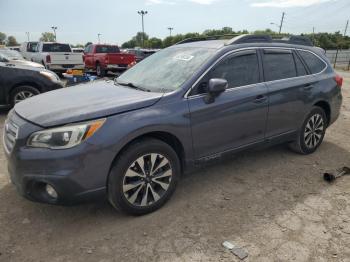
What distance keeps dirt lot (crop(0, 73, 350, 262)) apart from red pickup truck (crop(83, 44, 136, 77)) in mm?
12843

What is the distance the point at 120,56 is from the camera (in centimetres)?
1683

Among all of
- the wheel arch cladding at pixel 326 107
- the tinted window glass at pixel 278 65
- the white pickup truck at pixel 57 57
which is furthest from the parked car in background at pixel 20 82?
the white pickup truck at pixel 57 57

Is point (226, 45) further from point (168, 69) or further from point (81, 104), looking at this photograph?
point (81, 104)

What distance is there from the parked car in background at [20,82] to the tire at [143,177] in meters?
5.32

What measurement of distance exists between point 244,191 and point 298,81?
5.96 ft

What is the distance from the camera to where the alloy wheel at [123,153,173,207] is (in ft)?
10.5

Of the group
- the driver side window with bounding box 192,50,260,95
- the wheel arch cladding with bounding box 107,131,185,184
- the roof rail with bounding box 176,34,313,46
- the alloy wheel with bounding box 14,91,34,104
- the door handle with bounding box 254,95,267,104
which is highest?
the roof rail with bounding box 176,34,313,46

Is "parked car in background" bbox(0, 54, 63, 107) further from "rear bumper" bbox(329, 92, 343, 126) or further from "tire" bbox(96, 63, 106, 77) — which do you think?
"tire" bbox(96, 63, 106, 77)

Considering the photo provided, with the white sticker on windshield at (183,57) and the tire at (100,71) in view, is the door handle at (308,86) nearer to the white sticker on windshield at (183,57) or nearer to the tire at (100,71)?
the white sticker on windshield at (183,57)

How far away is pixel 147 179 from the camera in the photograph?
3305mm

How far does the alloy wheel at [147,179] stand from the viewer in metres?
3.20

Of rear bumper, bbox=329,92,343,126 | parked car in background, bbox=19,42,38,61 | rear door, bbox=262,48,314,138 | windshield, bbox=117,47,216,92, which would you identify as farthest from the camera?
parked car in background, bbox=19,42,38,61

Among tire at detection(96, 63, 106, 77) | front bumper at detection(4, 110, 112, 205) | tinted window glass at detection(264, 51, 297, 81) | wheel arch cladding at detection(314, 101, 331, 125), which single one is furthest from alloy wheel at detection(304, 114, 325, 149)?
tire at detection(96, 63, 106, 77)

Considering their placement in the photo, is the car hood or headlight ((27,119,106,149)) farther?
the car hood
